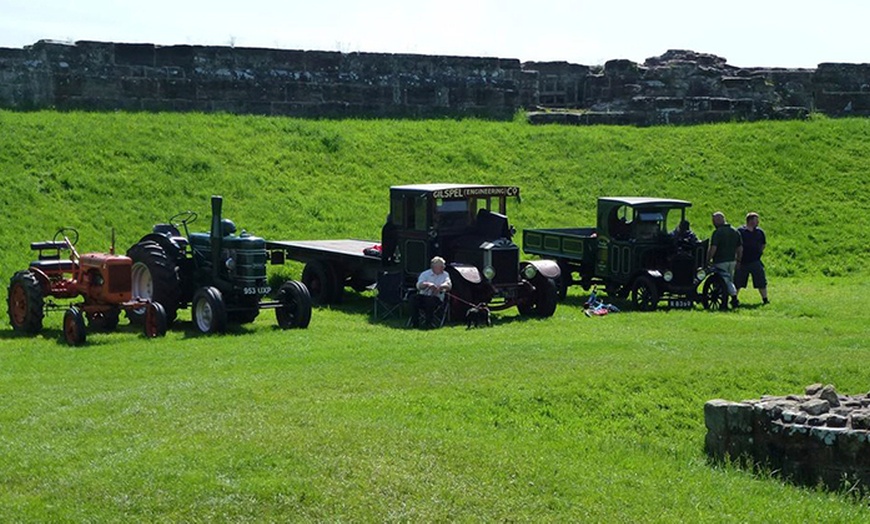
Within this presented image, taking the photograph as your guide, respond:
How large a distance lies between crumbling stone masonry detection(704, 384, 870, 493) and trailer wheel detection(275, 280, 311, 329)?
7.11 metres

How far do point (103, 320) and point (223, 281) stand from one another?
5.76 ft

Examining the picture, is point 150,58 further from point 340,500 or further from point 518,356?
point 340,500

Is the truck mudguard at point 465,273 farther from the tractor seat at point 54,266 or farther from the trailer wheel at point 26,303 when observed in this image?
the trailer wheel at point 26,303

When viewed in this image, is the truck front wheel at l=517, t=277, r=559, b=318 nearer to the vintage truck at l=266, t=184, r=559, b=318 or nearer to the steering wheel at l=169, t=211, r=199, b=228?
the vintage truck at l=266, t=184, r=559, b=318

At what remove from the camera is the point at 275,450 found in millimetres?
9719

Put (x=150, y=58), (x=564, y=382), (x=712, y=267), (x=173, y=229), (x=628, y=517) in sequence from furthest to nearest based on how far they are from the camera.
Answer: (x=150, y=58) < (x=712, y=267) < (x=173, y=229) < (x=564, y=382) < (x=628, y=517)

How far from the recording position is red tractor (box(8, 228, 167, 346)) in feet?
53.8

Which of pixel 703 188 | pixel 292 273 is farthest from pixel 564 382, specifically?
pixel 703 188

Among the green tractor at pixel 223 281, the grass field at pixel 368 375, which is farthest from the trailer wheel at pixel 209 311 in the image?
the grass field at pixel 368 375

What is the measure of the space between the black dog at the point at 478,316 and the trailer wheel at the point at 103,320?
→ 4.81 m

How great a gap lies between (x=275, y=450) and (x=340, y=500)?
43.1 inches

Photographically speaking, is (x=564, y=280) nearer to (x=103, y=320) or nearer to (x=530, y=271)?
(x=530, y=271)

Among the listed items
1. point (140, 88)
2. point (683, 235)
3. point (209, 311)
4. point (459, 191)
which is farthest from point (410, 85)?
point (209, 311)

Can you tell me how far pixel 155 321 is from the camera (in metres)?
16.1
